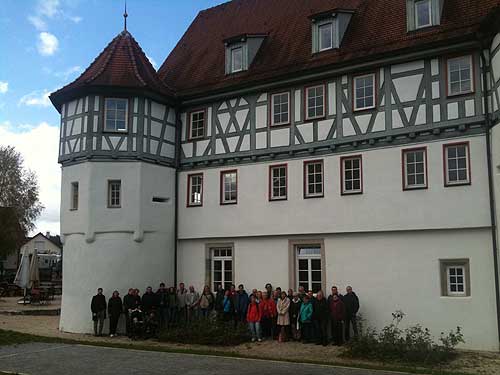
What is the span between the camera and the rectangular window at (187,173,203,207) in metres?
20.5

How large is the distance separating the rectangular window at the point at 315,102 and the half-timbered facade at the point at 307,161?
5 cm

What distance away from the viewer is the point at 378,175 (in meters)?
16.8

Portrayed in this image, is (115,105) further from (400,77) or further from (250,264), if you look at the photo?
(400,77)

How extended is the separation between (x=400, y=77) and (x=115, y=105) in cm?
924

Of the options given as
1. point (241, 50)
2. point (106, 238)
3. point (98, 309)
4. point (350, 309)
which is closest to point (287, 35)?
point (241, 50)

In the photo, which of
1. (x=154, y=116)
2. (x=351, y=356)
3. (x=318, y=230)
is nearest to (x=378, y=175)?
(x=318, y=230)

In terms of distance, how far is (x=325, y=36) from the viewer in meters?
18.6

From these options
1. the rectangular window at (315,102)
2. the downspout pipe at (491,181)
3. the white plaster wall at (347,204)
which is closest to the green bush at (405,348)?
the downspout pipe at (491,181)

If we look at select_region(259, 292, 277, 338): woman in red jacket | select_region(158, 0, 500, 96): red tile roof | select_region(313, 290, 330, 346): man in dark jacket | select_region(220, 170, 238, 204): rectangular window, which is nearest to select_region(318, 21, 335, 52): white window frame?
select_region(158, 0, 500, 96): red tile roof

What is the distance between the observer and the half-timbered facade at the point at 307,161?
50.6 ft

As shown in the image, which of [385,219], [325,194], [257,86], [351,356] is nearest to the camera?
[351,356]

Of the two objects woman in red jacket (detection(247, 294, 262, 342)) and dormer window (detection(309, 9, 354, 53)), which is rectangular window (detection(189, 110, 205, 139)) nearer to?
dormer window (detection(309, 9, 354, 53))

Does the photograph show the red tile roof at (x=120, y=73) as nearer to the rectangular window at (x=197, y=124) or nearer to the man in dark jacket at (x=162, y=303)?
the rectangular window at (x=197, y=124)

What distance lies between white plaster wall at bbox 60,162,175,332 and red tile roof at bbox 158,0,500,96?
3741 mm
